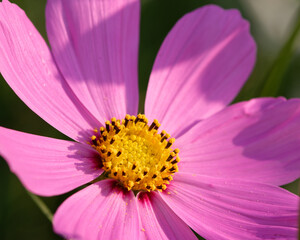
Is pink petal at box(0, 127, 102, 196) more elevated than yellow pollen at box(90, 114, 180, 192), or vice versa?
yellow pollen at box(90, 114, 180, 192)

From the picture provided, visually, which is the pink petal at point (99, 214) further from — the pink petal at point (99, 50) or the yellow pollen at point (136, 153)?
the pink petal at point (99, 50)

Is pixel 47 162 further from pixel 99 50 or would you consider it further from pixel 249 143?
pixel 249 143

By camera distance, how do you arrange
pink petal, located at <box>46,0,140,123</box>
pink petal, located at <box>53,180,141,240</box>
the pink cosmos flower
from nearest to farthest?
pink petal, located at <box>53,180,141,240</box>
the pink cosmos flower
pink petal, located at <box>46,0,140,123</box>

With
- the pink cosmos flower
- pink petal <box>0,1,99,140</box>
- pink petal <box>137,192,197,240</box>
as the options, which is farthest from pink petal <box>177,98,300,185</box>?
pink petal <box>0,1,99,140</box>

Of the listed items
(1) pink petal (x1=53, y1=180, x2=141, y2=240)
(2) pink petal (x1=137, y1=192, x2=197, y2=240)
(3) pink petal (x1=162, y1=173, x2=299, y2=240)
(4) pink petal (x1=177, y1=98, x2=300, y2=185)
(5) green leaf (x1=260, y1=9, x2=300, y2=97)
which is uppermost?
(5) green leaf (x1=260, y1=9, x2=300, y2=97)

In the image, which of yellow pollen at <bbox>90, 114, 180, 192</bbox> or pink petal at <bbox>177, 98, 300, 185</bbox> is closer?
yellow pollen at <bbox>90, 114, 180, 192</bbox>

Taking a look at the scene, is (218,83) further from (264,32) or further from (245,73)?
(264,32)

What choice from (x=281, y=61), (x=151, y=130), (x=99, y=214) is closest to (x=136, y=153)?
(x=151, y=130)

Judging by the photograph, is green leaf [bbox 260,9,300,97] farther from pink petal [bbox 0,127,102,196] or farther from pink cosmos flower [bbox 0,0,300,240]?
pink petal [bbox 0,127,102,196]
